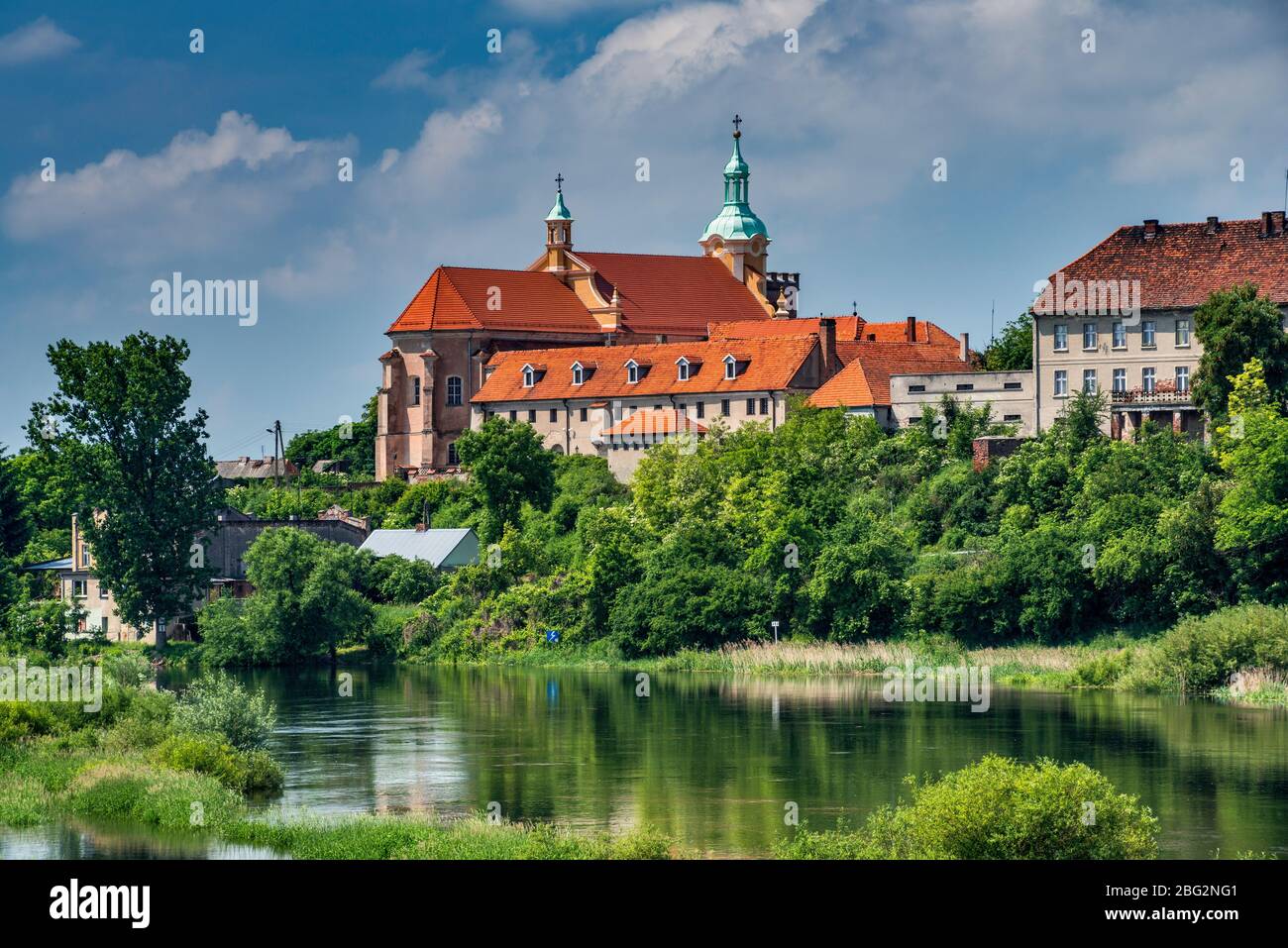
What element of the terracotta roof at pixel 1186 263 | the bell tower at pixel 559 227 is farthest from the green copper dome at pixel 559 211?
the terracotta roof at pixel 1186 263

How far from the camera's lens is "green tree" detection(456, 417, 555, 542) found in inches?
3359

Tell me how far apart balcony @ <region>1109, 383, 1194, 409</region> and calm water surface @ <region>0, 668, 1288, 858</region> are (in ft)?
58.2

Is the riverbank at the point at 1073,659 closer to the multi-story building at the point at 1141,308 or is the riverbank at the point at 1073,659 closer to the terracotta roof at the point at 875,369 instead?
the multi-story building at the point at 1141,308

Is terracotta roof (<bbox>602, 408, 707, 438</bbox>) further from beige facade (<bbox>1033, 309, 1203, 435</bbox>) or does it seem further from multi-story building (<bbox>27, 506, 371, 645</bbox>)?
beige facade (<bbox>1033, 309, 1203, 435</bbox>)

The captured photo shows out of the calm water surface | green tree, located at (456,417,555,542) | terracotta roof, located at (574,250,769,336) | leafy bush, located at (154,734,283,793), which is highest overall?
terracotta roof, located at (574,250,769,336)

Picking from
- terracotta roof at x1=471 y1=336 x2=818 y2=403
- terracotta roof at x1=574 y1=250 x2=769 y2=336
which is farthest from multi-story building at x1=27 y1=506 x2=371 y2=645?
terracotta roof at x1=574 y1=250 x2=769 y2=336

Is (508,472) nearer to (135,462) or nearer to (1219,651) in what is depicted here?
(135,462)

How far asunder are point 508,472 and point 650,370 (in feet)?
38.3

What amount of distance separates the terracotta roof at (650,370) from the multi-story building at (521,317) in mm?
1461

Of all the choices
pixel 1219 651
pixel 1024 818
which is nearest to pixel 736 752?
pixel 1219 651
